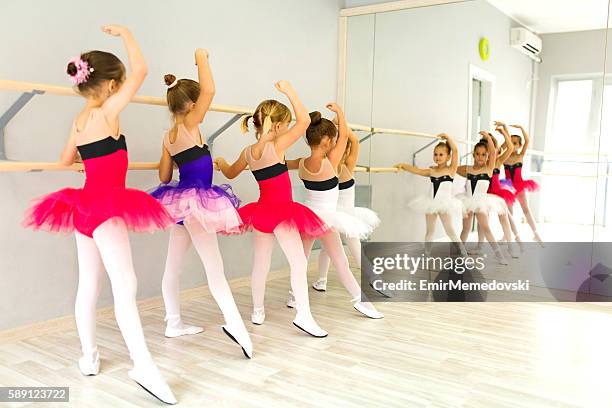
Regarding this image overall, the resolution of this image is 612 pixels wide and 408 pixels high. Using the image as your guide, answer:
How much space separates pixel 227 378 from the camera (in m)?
2.10

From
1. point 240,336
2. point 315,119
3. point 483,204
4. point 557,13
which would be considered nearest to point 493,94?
point 557,13

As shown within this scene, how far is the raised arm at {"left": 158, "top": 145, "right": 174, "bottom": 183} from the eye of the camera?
7.97 ft

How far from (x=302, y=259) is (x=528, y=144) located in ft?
5.21

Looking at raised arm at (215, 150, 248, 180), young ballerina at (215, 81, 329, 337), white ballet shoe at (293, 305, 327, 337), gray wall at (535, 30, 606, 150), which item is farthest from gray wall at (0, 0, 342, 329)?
gray wall at (535, 30, 606, 150)

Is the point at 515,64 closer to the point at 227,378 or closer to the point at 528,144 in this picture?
the point at 528,144

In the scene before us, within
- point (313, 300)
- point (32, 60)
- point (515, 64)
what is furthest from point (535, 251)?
point (32, 60)

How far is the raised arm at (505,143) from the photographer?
338cm

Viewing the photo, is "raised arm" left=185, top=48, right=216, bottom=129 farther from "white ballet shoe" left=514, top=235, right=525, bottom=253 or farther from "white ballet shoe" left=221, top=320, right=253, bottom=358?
"white ballet shoe" left=514, top=235, right=525, bottom=253

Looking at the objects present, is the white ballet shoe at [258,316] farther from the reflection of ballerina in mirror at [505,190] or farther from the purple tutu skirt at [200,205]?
the reflection of ballerina in mirror at [505,190]

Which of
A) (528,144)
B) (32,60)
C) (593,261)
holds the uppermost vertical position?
(32,60)

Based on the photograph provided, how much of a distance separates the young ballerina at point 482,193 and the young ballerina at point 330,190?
3.00 feet

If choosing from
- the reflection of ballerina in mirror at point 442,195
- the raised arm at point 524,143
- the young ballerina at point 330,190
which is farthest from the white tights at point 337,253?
the raised arm at point 524,143

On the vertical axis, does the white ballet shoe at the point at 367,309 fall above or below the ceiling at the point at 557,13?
below

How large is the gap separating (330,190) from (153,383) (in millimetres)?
1377
